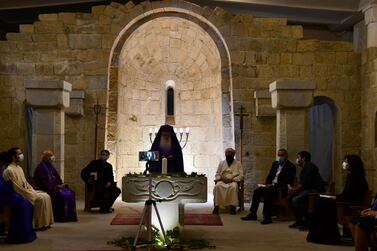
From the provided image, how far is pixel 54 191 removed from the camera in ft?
28.0

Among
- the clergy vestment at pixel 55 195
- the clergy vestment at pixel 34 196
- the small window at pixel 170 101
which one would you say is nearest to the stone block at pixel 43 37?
the small window at pixel 170 101

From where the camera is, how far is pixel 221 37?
12188 mm

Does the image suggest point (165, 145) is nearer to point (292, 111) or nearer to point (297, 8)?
point (292, 111)

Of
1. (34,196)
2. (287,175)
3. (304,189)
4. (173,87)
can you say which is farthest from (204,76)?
(34,196)

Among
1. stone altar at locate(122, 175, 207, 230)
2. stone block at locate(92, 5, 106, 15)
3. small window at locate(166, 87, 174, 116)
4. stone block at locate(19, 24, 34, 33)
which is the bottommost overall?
stone altar at locate(122, 175, 207, 230)

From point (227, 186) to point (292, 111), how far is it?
5.91 ft

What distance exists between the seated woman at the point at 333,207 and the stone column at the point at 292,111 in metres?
2.48

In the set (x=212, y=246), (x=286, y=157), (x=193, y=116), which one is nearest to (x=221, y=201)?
(x=286, y=157)

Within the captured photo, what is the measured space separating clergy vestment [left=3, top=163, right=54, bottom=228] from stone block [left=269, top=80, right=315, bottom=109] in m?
4.25

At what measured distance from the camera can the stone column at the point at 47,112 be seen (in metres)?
9.22

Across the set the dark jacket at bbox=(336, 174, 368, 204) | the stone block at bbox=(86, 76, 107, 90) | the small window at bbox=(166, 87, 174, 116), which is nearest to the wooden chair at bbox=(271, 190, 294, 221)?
the dark jacket at bbox=(336, 174, 368, 204)

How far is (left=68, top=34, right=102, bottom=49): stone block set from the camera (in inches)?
472

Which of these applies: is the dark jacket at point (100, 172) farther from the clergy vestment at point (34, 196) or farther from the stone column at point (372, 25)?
the stone column at point (372, 25)

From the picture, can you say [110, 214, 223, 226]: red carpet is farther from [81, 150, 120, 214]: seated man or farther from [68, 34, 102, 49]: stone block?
[68, 34, 102, 49]: stone block
